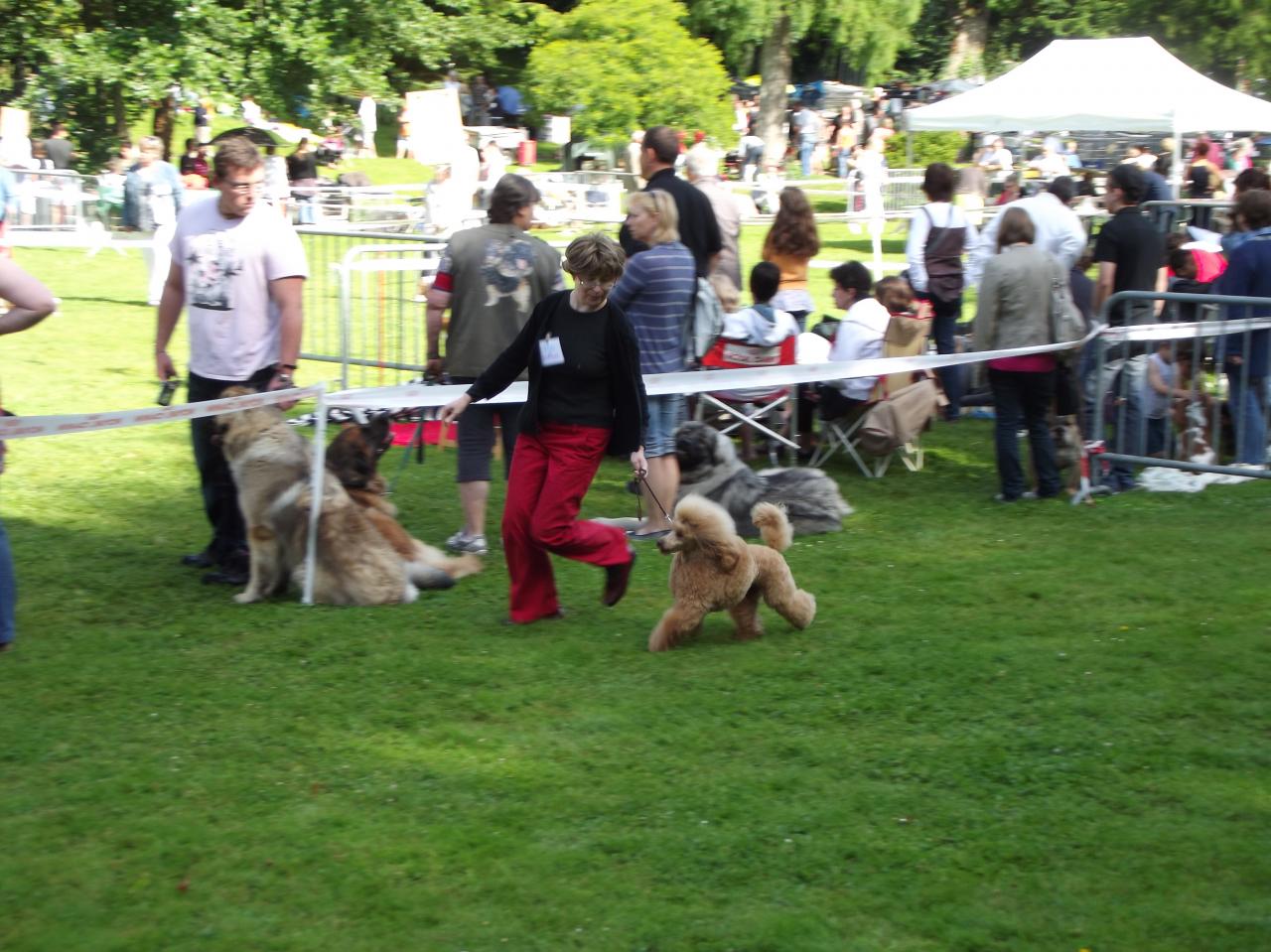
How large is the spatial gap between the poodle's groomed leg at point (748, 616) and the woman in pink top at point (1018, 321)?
2996mm

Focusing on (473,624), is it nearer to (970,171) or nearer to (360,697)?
(360,697)

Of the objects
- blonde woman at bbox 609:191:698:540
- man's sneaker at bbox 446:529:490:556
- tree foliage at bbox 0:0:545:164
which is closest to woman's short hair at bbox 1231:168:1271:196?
blonde woman at bbox 609:191:698:540

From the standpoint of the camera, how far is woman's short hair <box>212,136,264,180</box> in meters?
6.34

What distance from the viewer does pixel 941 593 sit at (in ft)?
22.8

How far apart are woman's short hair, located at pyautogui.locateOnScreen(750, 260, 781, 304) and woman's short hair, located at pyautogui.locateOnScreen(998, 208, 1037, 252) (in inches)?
61.9

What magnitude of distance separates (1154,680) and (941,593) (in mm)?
1425

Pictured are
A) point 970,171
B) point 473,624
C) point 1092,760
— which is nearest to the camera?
point 1092,760

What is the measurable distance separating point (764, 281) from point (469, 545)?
3019mm

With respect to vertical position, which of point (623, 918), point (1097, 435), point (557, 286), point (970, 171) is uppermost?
point (970, 171)

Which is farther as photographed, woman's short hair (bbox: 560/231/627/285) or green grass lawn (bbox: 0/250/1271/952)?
woman's short hair (bbox: 560/231/627/285)

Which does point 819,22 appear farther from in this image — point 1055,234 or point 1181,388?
point 1181,388

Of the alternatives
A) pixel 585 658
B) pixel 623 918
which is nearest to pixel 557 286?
pixel 585 658

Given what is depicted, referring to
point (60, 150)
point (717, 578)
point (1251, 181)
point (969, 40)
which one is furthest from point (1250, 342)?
point (969, 40)

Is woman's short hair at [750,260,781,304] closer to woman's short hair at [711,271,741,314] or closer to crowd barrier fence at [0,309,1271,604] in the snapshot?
woman's short hair at [711,271,741,314]
